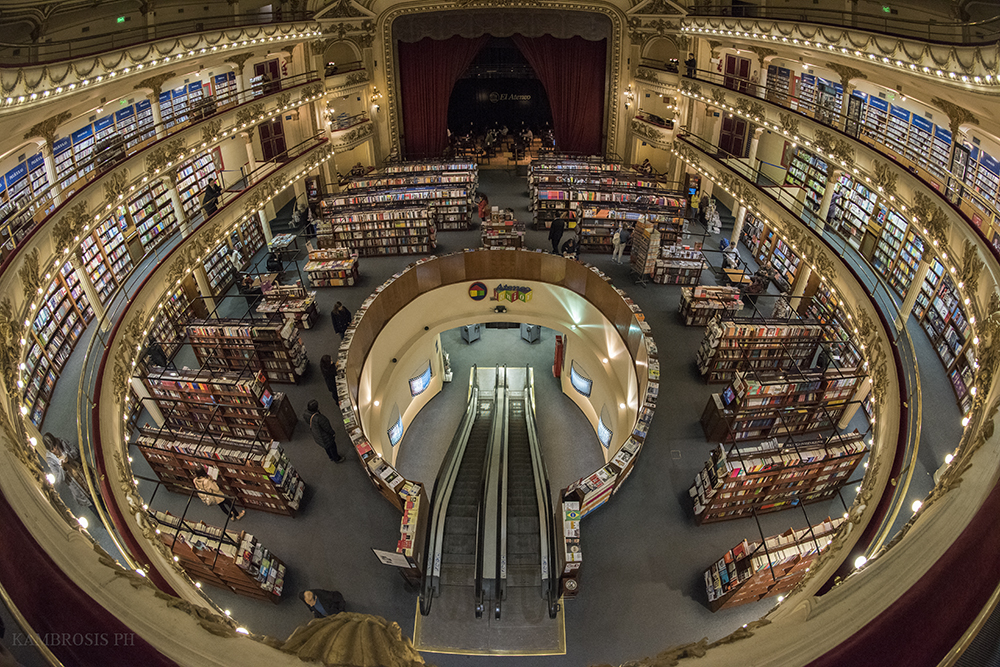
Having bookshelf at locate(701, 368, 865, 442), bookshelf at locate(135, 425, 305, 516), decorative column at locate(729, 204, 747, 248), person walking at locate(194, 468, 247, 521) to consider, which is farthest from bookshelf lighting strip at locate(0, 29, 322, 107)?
decorative column at locate(729, 204, 747, 248)

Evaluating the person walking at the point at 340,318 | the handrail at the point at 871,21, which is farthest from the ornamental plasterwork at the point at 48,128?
the handrail at the point at 871,21

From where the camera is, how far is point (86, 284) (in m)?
9.89

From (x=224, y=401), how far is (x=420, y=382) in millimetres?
5977

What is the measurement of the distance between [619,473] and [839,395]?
4.26 metres

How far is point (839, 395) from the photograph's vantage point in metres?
8.68

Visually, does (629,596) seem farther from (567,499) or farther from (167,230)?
(167,230)

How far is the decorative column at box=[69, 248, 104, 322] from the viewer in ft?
32.2

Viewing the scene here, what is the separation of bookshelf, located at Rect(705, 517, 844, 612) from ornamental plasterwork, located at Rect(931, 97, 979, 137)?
6.53 meters

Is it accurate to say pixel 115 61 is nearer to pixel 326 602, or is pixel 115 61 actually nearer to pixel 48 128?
pixel 48 128

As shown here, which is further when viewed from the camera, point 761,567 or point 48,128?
point 48,128

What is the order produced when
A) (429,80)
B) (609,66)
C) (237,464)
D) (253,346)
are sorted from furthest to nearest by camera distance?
(429,80)
(609,66)
(253,346)
(237,464)

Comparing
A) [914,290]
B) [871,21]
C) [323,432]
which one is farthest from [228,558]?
[871,21]

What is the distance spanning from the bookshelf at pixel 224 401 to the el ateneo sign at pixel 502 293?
6.10 metres

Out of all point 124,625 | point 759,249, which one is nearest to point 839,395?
point 759,249
